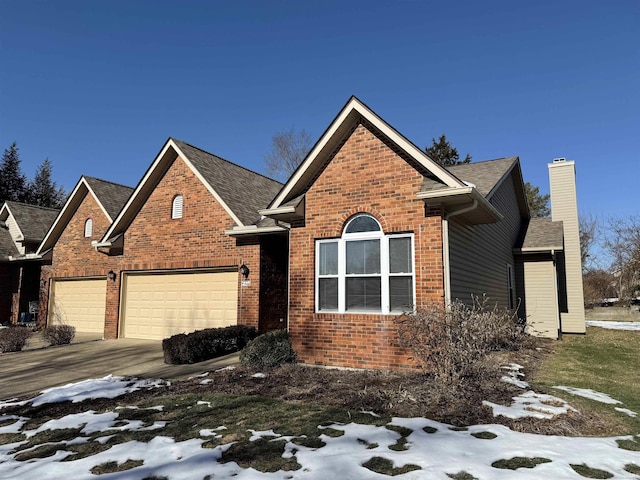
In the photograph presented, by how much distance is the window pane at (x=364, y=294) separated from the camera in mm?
8953

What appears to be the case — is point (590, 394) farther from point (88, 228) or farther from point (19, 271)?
point (19, 271)

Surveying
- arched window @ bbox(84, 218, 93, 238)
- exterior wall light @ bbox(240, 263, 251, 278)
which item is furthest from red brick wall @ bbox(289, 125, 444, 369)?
arched window @ bbox(84, 218, 93, 238)

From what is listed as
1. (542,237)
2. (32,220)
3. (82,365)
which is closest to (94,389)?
(82,365)

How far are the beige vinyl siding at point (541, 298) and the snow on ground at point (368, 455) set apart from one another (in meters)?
11.1

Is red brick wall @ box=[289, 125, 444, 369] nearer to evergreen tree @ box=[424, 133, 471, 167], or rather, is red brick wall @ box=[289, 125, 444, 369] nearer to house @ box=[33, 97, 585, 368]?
house @ box=[33, 97, 585, 368]

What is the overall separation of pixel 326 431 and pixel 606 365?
8.24 metres

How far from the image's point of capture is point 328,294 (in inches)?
374

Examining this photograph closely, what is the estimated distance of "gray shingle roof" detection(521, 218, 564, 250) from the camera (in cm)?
1484

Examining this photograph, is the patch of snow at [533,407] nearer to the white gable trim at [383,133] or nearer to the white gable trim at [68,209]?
the white gable trim at [383,133]

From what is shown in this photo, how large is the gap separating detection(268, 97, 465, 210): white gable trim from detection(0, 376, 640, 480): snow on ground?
15.8ft

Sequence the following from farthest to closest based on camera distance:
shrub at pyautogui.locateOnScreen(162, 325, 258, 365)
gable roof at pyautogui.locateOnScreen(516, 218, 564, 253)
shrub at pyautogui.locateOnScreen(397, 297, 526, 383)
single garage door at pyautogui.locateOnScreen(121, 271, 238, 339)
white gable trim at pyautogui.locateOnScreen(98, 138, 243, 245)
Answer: gable roof at pyautogui.locateOnScreen(516, 218, 564, 253) → white gable trim at pyautogui.locateOnScreen(98, 138, 243, 245) → single garage door at pyautogui.locateOnScreen(121, 271, 238, 339) → shrub at pyautogui.locateOnScreen(162, 325, 258, 365) → shrub at pyautogui.locateOnScreen(397, 297, 526, 383)

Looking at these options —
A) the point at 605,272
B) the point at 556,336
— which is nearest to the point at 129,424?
the point at 556,336

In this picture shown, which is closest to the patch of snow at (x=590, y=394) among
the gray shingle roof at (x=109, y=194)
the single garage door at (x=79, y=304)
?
the single garage door at (x=79, y=304)

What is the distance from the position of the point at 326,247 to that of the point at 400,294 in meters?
2.03
